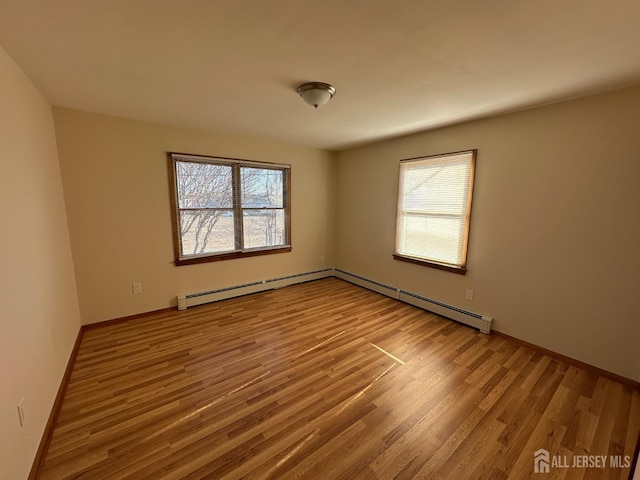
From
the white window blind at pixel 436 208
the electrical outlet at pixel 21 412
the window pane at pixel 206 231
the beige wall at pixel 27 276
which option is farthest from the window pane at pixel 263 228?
the electrical outlet at pixel 21 412

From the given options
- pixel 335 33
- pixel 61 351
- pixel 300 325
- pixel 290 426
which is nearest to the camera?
pixel 335 33

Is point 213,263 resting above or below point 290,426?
above

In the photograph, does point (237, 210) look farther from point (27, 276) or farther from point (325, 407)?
point (325, 407)

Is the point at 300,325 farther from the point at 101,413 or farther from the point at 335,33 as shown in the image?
the point at 335,33

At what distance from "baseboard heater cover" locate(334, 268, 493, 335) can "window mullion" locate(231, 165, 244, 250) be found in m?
1.99

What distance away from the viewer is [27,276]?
1559 mm

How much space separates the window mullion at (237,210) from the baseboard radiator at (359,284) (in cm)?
67

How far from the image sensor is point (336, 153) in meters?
4.67

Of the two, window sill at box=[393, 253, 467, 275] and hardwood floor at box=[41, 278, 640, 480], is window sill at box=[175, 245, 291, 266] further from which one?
window sill at box=[393, 253, 467, 275]

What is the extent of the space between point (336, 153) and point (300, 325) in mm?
3094

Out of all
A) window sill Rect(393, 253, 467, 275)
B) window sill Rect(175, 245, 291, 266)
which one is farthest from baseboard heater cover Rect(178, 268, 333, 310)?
window sill Rect(393, 253, 467, 275)

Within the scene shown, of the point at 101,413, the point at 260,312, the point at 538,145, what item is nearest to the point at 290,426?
the point at 101,413

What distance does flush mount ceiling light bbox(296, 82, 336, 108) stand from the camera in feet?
6.34

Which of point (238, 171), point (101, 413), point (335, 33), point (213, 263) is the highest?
point (335, 33)
